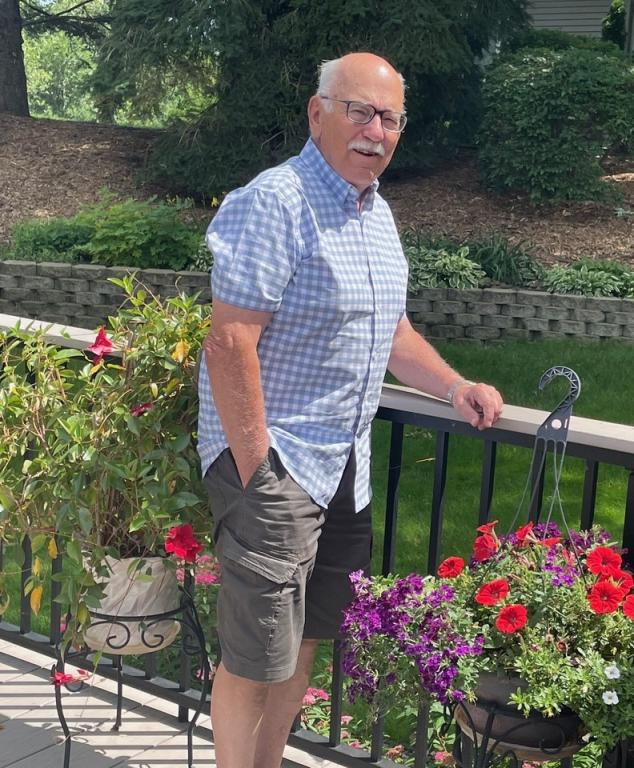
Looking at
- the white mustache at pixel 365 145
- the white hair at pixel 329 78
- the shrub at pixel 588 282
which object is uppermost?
the white hair at pixel 329 78

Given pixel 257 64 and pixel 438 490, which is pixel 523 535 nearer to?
pixel 438 490

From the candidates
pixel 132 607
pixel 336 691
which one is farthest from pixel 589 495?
pixel 132 607

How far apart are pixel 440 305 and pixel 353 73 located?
18.0ft

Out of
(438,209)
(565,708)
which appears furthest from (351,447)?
(438,209)

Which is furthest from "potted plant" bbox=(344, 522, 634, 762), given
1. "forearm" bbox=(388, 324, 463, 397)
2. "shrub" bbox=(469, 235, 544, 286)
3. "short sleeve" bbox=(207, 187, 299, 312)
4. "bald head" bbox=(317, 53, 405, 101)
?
"shrub" bbox=(469, 235, 544, 286)

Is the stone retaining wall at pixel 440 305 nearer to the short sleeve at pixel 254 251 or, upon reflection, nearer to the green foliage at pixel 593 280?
the green foliage at pixel 593 280

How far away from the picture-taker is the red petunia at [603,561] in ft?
6.51

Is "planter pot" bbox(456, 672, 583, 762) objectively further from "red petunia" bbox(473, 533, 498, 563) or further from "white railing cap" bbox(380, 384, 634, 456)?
"white railing cap" bbox(380, 384, 634, 456)

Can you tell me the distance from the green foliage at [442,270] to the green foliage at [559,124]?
187cm

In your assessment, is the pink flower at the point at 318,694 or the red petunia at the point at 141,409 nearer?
the red petunia at the point at 141,409

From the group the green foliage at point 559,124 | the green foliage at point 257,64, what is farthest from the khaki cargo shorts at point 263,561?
the green foliage at point 257,64

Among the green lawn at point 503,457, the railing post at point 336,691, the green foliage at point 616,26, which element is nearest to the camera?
the railing post at point 336,691

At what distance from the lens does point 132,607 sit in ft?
8.57

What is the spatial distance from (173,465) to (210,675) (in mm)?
814
